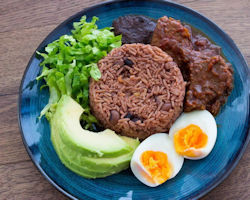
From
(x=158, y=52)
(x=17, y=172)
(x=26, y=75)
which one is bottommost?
(x=17, y=172)

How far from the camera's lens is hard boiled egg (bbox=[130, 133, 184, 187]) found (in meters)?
2.90

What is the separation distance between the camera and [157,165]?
293 cm

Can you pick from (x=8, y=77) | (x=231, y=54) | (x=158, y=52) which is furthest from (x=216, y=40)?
(x=8, y=77)

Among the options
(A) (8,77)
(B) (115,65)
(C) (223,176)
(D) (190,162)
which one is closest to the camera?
(C) (223,176)

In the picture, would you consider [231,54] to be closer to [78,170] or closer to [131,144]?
[131,144]

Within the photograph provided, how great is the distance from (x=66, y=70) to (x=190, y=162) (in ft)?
5.29

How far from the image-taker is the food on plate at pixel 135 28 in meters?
3.51

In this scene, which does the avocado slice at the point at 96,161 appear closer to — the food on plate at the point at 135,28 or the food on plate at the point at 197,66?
the food on plate at the point at 197,66

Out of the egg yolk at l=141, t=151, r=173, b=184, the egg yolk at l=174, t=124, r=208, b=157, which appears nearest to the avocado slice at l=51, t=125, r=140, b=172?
the egg yolk at l=141, t=151, r=173, b=184

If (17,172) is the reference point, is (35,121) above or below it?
above

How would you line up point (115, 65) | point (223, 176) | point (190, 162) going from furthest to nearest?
point (115, 65), point (190, 162), point (223, 176)

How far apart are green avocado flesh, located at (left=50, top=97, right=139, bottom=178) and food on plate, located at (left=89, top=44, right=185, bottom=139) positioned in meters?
0.24

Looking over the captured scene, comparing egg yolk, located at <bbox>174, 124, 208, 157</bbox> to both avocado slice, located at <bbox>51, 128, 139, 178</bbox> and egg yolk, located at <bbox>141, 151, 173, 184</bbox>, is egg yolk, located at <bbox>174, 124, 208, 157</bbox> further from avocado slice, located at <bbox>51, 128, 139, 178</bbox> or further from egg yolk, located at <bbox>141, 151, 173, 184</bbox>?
avocado slice, located at <bbox>51, 128, 139, 178</bbox>

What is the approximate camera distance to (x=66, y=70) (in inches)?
134
